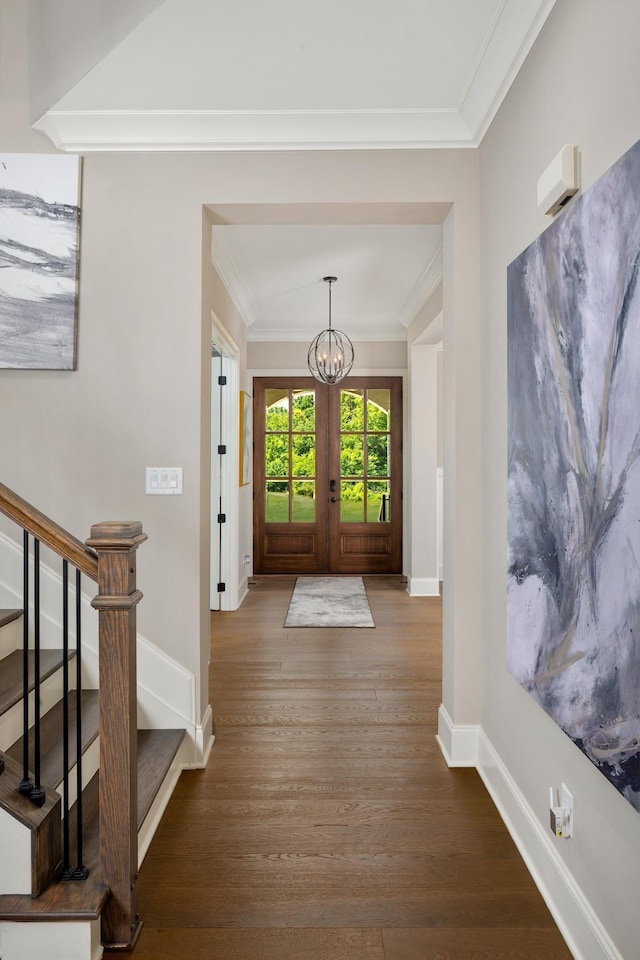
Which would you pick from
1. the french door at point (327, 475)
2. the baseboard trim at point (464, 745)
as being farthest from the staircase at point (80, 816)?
the french door at point (327, 475)

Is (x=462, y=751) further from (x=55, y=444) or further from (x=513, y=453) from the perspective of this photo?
(x=55, y=444)

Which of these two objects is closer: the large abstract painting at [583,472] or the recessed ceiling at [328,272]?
the large abstract painting at [583,472]

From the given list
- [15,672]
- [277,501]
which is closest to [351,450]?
[277,501]

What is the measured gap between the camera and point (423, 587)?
5.74 metres

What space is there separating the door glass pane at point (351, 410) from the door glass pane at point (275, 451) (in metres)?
0.66

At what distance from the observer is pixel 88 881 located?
62.7 inches

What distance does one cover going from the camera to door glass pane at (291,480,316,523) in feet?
22.1

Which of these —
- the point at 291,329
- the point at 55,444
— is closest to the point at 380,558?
the point at 291,329

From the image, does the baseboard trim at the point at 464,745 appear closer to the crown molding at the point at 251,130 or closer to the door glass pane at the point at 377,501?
the crown molding at the point at 251,130

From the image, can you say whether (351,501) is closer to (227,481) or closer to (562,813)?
(227,481)

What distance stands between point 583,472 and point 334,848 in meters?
1.44

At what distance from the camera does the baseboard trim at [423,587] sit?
5.73 m

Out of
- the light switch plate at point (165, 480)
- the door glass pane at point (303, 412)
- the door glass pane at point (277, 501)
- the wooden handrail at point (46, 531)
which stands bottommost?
the door glass pane at point (277, 501)

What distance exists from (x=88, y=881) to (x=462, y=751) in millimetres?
1522
